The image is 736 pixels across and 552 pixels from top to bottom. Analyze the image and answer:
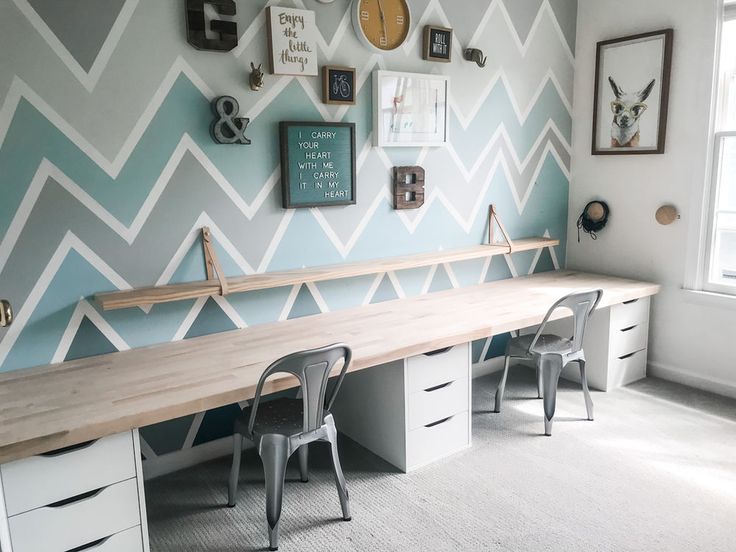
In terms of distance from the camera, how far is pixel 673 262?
3.58 metres

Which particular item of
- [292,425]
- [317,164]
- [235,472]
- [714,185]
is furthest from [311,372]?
[714,185]

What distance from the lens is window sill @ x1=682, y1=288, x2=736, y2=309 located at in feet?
11.0

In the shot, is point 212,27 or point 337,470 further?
point 212,27

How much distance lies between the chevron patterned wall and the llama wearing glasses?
2.13ft

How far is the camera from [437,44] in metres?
3.22

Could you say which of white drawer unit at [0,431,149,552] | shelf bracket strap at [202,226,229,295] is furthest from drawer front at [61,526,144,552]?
shelf bracket strap at [202,226,229,295]

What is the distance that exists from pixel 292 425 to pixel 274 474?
185mm

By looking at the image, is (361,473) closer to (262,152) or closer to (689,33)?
(262,152)

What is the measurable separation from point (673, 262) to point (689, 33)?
50.2 inches

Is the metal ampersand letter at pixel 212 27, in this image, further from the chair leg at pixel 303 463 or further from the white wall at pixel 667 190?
the white wall at pixel 667 190

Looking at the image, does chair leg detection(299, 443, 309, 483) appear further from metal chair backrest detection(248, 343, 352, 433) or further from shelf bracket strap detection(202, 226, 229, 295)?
shelf bracket strap detection(202, 226, 229, 295)

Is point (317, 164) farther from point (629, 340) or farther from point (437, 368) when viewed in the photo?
point (629, 340)

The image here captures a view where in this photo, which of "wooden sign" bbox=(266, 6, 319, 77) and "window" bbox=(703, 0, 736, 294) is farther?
"window" bbox=(703, 0, 736, 294)

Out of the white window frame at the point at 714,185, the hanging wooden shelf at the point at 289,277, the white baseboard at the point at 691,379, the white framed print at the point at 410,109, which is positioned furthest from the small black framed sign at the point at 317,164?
the white baseboard at the point at 691,379
